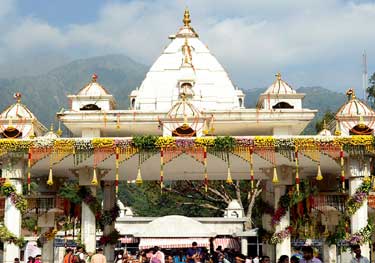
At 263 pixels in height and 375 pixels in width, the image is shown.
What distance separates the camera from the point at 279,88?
68.0ft

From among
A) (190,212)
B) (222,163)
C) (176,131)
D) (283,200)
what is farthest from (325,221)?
(190,212)

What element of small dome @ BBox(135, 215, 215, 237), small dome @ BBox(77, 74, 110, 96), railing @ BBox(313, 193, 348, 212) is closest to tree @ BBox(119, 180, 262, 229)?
small dome @ BBox(135, 215, 215, 237)

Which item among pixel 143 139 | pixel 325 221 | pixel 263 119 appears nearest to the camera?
pixel 143 139

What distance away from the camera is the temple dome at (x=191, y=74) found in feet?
75.9

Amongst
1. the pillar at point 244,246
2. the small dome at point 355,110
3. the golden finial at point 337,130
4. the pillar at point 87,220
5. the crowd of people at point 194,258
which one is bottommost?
the pillar at point 244,246

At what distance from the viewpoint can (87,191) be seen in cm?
2020

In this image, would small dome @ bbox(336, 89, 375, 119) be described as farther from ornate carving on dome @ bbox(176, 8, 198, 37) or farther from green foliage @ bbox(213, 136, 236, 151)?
ornate carving on dome @ bbox(176, 8, 198, 37)

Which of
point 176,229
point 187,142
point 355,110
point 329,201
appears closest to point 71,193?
point 187,142

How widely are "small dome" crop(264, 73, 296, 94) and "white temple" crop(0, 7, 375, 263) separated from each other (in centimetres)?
3

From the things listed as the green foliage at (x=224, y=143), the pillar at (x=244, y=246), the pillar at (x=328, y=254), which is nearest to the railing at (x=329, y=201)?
the pillar at (x=328, y=254)

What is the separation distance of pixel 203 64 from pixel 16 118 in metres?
8.50

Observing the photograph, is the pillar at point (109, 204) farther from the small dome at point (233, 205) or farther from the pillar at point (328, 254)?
the small dome at point (233, 205)

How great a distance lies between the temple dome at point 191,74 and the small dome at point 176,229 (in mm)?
9558

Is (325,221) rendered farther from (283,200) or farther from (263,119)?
(263,119)
